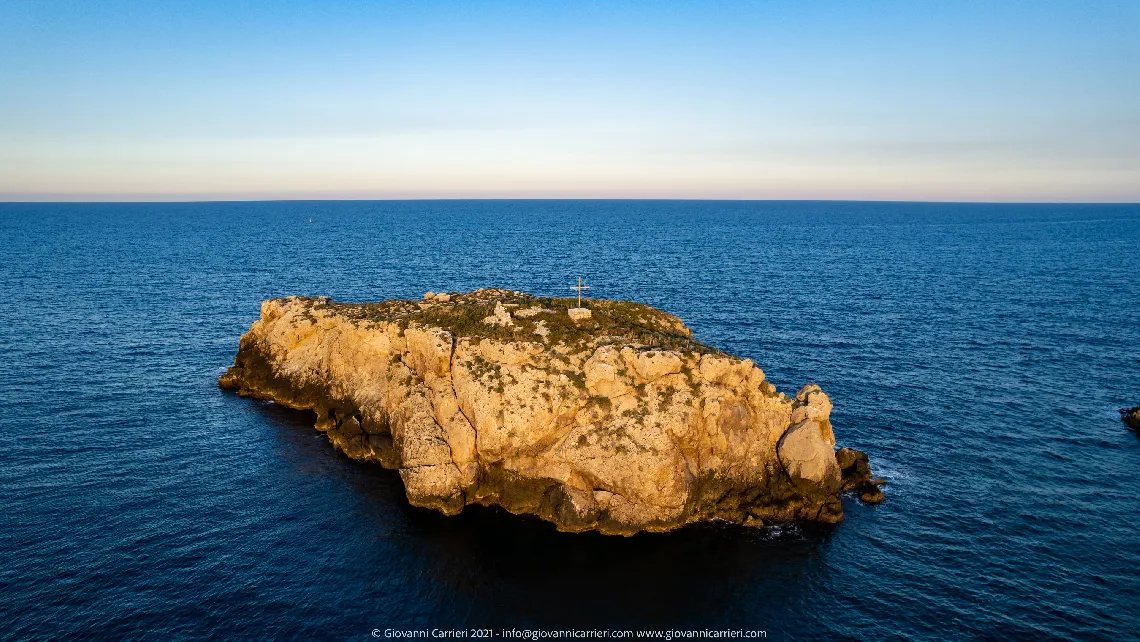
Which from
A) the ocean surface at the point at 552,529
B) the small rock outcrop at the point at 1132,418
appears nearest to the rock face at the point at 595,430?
the ocean surface at the point at 552,529

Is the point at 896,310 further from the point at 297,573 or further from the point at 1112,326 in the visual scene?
the point at 297,573

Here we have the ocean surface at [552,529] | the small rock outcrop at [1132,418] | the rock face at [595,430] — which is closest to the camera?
the ocean surface at [552,529]

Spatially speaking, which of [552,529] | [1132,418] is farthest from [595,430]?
[1132,418]

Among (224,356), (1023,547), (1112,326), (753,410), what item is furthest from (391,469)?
(1112,326)

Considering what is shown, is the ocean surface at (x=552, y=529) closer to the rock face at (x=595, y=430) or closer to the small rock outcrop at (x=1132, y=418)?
the small rock outcrop at (x=1132, y=418)

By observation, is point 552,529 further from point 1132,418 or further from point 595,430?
point 1132,418
